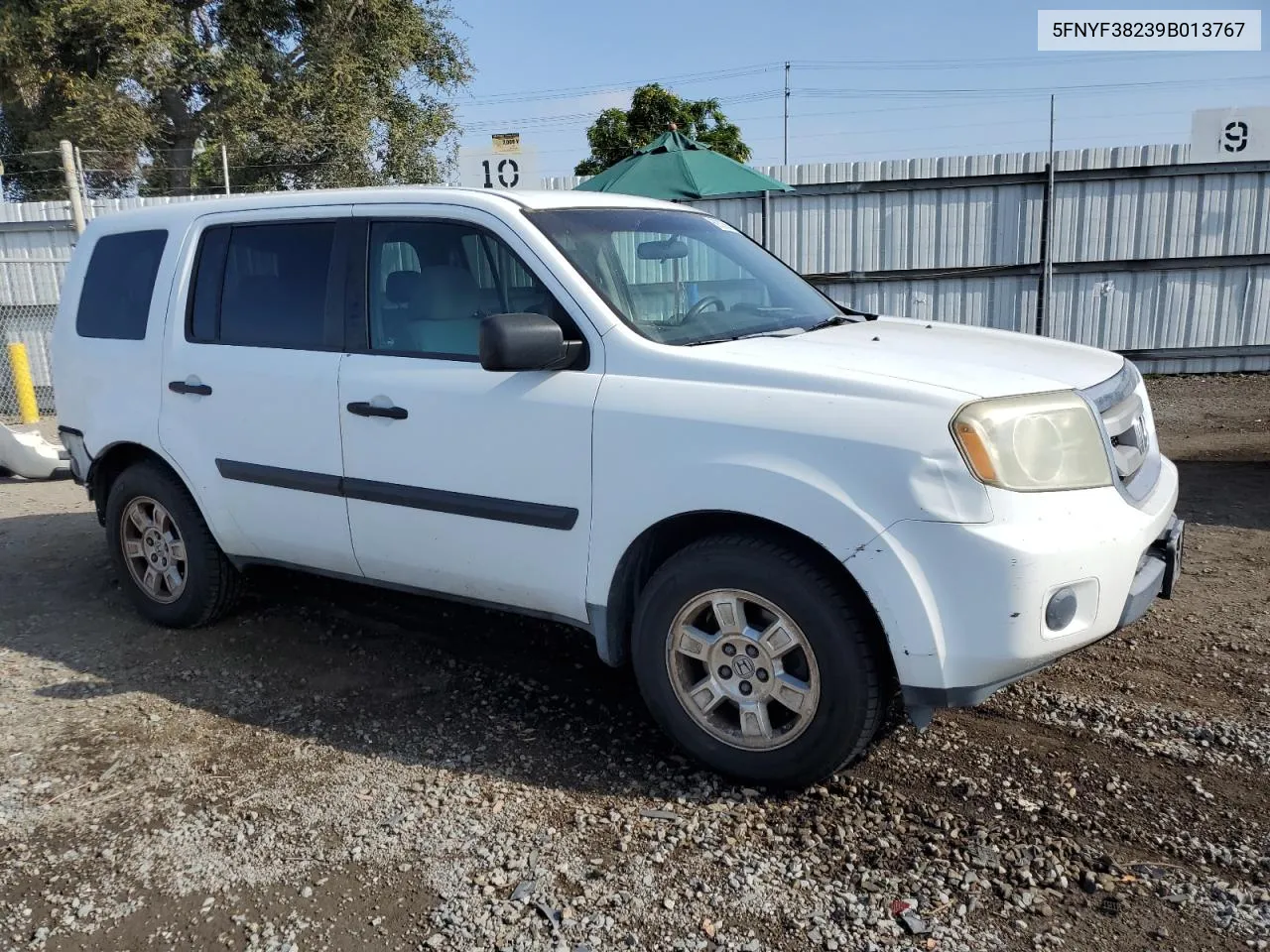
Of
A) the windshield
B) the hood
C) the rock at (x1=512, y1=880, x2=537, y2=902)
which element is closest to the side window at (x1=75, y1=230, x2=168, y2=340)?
the windshield

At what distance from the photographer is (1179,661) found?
404cm

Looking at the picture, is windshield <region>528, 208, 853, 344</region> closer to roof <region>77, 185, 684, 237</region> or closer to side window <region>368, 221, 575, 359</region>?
roof <region>77, 185, 684, 237</region>

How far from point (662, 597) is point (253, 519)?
2016mm

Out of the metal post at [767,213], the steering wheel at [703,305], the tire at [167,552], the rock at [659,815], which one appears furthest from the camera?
the metal post at [767,213]

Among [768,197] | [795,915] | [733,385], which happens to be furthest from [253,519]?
[768,197]

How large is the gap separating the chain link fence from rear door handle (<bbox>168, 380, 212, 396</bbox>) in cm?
845

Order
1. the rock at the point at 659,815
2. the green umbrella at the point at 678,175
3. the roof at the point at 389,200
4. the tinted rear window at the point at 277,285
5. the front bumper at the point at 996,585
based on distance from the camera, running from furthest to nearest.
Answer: the green umbrella at the point at 678,175
the tinted rear window at the point at 277,285
the roof at the point at 389,200
the rock at the point at 659,815
the front bumper at the point at 996,585

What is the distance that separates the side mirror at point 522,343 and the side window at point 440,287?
211 millimetres

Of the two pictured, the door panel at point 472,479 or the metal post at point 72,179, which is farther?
the metal post at point 72,179

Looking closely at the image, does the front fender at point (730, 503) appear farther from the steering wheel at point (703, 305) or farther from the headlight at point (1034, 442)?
the steering wheel at point (703, 305)

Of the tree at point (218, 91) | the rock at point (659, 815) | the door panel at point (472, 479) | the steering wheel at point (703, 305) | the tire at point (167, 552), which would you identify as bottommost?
the rock at point (659, 815)

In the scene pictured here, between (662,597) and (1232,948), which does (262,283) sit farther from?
(1232,948)

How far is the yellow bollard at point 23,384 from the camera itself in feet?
34.0

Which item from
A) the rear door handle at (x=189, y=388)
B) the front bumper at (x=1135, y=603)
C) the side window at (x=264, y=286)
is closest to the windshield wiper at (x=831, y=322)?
the front bumper at (x=1135, y=603)
